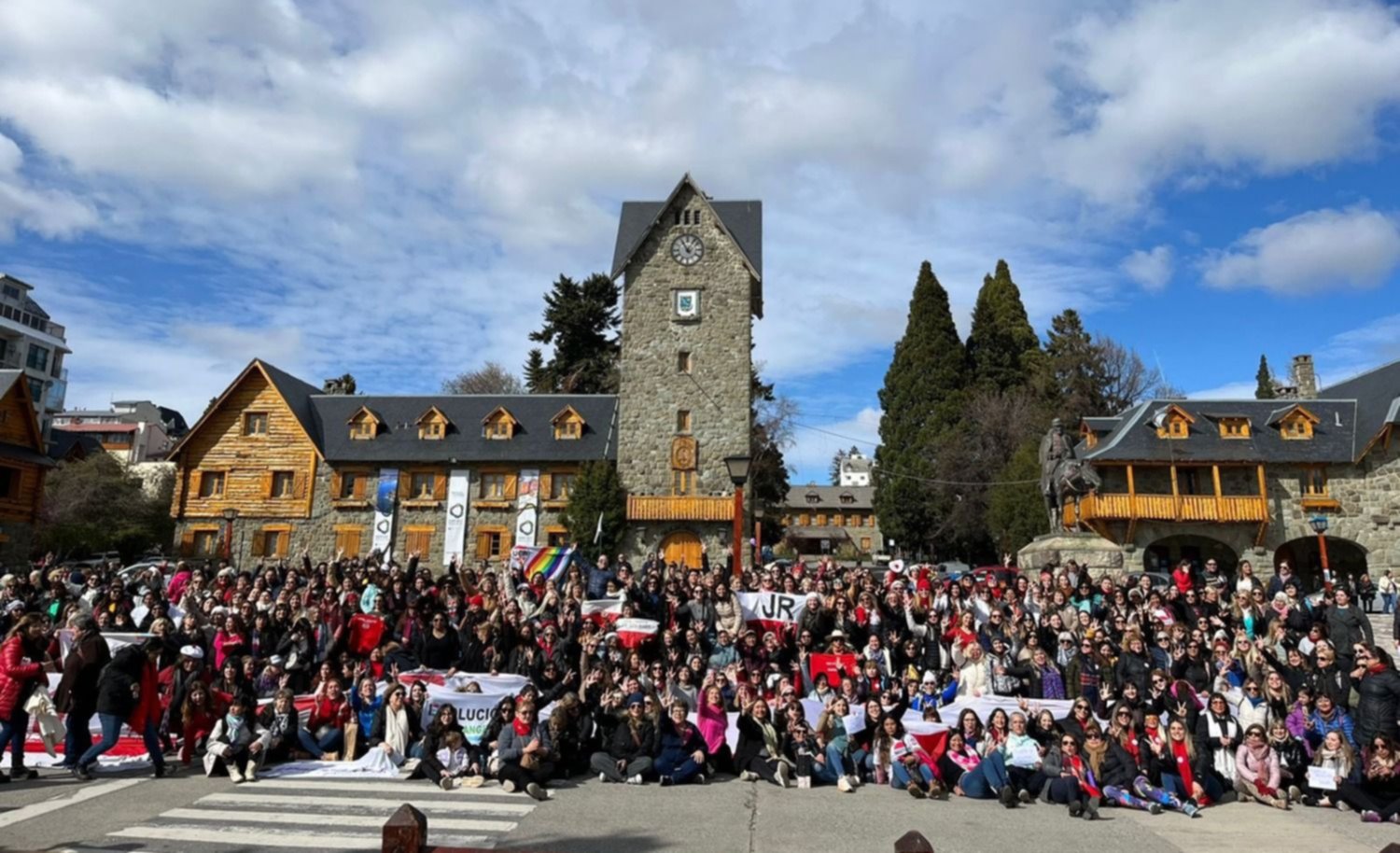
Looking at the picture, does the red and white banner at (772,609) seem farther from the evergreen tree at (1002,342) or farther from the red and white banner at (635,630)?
the evergreen tree at (1002,342)

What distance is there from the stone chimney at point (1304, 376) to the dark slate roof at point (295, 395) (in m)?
46.5

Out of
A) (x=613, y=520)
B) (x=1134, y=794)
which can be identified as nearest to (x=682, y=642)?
(x=1134, y=794)

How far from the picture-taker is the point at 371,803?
8.48 metres

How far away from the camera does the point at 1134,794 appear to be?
8984 mm

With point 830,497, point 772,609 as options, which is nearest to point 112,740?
point 772,609

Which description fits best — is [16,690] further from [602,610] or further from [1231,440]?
[1231,440]

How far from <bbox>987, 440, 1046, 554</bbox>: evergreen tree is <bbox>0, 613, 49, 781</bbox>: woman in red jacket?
113ft

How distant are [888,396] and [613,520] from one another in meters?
25.3

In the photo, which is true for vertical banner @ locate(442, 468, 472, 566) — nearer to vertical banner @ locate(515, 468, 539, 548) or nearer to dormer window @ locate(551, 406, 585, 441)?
vertical banner @ locate(515, 468, 539, 548)

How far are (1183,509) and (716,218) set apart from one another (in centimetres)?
2251

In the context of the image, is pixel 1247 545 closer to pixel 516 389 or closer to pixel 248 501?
pixel 248 501

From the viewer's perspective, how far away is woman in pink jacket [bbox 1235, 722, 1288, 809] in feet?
30.1

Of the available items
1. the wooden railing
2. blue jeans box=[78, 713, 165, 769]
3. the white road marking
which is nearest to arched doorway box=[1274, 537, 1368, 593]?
the wooden railing

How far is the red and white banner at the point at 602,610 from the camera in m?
13.4
